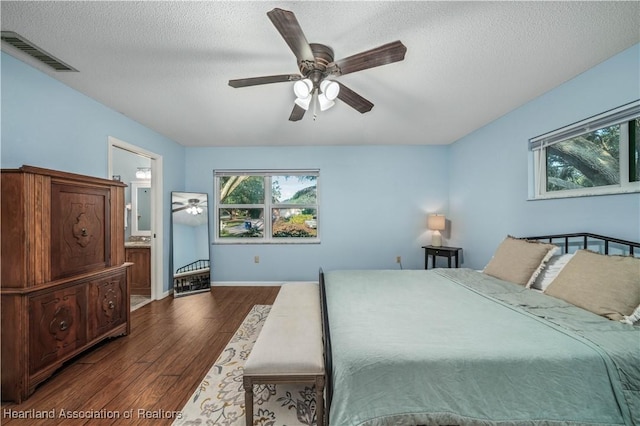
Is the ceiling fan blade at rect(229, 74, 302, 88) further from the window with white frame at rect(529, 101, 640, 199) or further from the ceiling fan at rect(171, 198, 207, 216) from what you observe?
the ceiling fan at rect(171, 198, 207, 216)

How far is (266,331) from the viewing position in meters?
1.68

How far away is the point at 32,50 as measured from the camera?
1.89 meters

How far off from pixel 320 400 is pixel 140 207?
4942mm

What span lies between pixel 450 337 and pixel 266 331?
1123 millimetres

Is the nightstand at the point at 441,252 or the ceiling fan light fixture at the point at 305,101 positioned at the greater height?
the ceiling fan light fixture at the point at 305,101

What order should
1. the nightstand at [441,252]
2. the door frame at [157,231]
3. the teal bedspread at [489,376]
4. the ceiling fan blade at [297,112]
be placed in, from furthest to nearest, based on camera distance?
the nightstand at [441,252]
the door frame at [157,231]
the ceiling fan blade at [297,112]
the teal bedspread at [489,376]

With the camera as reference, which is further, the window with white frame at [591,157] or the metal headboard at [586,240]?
the window with white frame at [591,157]

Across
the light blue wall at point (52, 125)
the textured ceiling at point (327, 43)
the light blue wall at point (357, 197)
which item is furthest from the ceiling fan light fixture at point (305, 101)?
the light blue wall at point (357, 197)

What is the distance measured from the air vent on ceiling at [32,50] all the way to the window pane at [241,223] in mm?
2878

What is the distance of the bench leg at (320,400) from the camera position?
1.35m

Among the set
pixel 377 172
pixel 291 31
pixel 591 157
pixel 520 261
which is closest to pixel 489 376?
pixel 520 261

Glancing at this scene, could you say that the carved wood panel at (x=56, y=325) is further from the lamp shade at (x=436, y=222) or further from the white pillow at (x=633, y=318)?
the lamp shade at (x=436, y=222)

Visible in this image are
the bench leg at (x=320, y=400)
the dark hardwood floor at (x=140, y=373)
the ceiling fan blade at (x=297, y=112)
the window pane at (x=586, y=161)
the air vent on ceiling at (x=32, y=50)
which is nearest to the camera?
the bench leg at (x=320, y=400)

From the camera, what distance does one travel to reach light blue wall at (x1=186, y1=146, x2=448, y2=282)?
4.58 metres
